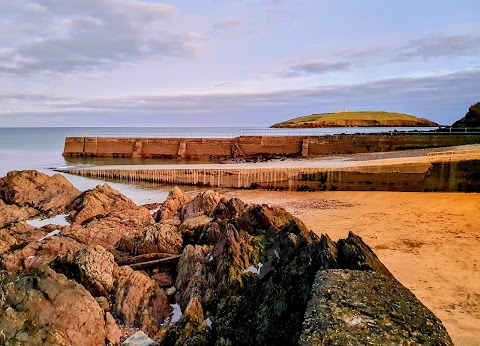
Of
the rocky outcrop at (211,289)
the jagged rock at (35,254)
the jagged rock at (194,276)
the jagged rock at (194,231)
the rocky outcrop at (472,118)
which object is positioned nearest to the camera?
the rocky outcrop at (211,289)

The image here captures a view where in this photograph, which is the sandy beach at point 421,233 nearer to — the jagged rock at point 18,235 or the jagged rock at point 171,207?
the jagged rock at point 171,207

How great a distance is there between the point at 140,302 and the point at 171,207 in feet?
22.5

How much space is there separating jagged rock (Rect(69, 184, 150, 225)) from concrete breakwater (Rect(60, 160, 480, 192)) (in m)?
10.1

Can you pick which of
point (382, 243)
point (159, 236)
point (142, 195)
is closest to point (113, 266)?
point (159, 236)

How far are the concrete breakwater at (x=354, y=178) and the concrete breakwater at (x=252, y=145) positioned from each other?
1773 centimetres

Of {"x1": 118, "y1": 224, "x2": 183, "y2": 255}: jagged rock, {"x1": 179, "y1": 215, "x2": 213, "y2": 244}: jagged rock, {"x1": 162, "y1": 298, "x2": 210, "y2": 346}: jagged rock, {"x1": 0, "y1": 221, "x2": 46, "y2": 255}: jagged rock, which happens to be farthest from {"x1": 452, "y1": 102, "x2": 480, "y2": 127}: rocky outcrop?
{"x1": 162, "y1": 298, "x2": 210, "y2": 346}: jagged rock

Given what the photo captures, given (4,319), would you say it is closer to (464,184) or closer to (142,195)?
(142,195)

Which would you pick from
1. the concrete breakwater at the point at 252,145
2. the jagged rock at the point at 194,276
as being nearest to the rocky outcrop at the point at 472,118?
the concrete breakwater at the point at 252,145

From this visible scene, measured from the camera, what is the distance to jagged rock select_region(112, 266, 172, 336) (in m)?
6.37

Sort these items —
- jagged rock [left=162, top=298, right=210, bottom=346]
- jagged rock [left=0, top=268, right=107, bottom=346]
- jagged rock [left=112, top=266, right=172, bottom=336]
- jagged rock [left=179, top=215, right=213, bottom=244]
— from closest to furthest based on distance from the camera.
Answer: jagged rock [left=162, top=298, right=210, bottom=346] < jagged rock [left=0, top=268, right=107, bottom=346] < jagged rock [left=112, top=266, right=172, bottom=336] < jagged rock [left=179, top=215, right=213, bottom=244]

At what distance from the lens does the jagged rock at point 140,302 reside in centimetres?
637

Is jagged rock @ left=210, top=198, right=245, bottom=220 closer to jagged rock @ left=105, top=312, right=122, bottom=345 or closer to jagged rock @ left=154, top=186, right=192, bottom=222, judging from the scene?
jagged rock @ left=154, top=186, right=192, bottom=222

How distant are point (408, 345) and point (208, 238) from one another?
6358 millimetres

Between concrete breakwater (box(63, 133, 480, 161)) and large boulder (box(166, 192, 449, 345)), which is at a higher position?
concrete breakwater (box(63, 133, 480, 161))
